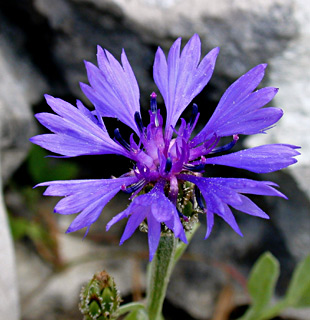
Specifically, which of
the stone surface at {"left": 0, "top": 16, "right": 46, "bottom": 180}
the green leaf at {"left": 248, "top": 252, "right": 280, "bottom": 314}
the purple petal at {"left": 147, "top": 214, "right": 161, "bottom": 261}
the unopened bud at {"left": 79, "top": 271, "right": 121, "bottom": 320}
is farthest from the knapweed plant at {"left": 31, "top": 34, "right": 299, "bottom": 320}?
the stone surface at {"left": 0, "top": 16, "right": 46, "bottom": 180}

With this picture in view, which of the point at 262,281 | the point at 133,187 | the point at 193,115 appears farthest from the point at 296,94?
the point at 133,187

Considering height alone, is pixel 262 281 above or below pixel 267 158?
below

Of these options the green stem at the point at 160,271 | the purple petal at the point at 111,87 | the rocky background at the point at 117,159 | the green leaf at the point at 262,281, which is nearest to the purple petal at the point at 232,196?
the green stem at the point at 160,271

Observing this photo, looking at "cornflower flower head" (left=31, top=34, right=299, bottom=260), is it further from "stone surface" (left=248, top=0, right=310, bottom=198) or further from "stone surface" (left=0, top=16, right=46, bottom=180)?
"stone surface" (left=0, top=16, right=46, bottom=180)

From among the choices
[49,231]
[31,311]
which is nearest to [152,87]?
[49,231]

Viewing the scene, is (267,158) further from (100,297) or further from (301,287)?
(301,287)

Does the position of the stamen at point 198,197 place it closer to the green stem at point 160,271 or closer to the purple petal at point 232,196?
the purple petal at point 232,196
